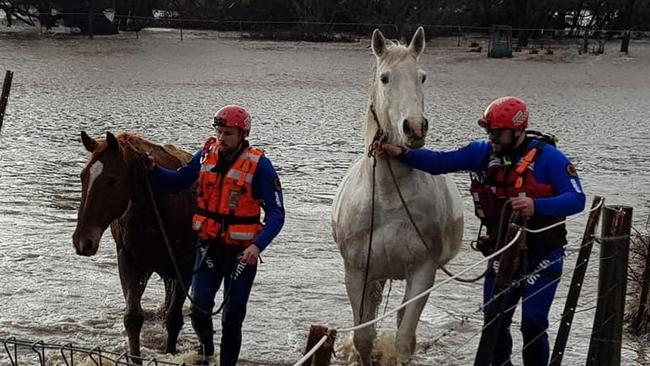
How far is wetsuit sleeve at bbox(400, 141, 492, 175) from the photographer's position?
5.41 metres

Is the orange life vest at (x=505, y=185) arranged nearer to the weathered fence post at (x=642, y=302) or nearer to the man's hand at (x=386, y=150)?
the man's hand at (x=386, y=150)

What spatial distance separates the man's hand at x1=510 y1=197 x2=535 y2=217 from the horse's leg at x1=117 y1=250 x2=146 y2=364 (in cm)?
262

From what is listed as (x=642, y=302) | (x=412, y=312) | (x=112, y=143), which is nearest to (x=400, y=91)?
(x=412, y=312)

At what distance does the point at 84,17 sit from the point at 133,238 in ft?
145

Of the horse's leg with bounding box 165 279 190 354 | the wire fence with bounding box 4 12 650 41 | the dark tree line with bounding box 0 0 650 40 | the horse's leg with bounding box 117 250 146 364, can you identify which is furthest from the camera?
the dark tree line with bounding box 0 0 650 40

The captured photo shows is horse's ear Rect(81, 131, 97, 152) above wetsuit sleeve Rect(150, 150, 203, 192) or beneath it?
above

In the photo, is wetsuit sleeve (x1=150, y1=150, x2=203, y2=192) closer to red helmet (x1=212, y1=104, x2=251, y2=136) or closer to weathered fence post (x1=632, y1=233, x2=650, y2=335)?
red helmet (x1=212, y1=104, x2=251, y2=136)

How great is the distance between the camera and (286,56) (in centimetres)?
3938

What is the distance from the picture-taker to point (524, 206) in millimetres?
4836

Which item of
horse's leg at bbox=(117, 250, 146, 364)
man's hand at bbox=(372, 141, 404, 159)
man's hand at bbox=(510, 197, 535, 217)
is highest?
man's hand at bbox=(372, 141, 404, 159)

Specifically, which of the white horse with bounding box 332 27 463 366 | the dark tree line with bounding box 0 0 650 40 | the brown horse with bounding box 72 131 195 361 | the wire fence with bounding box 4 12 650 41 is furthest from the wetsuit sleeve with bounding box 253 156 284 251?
the dark tree line with bounding box 0 0 650 40

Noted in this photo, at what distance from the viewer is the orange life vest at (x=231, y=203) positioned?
18.4 ft

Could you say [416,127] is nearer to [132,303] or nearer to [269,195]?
[269,195]

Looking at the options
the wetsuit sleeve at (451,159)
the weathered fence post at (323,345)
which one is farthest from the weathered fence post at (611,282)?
the weathered fence post at (323,345)
